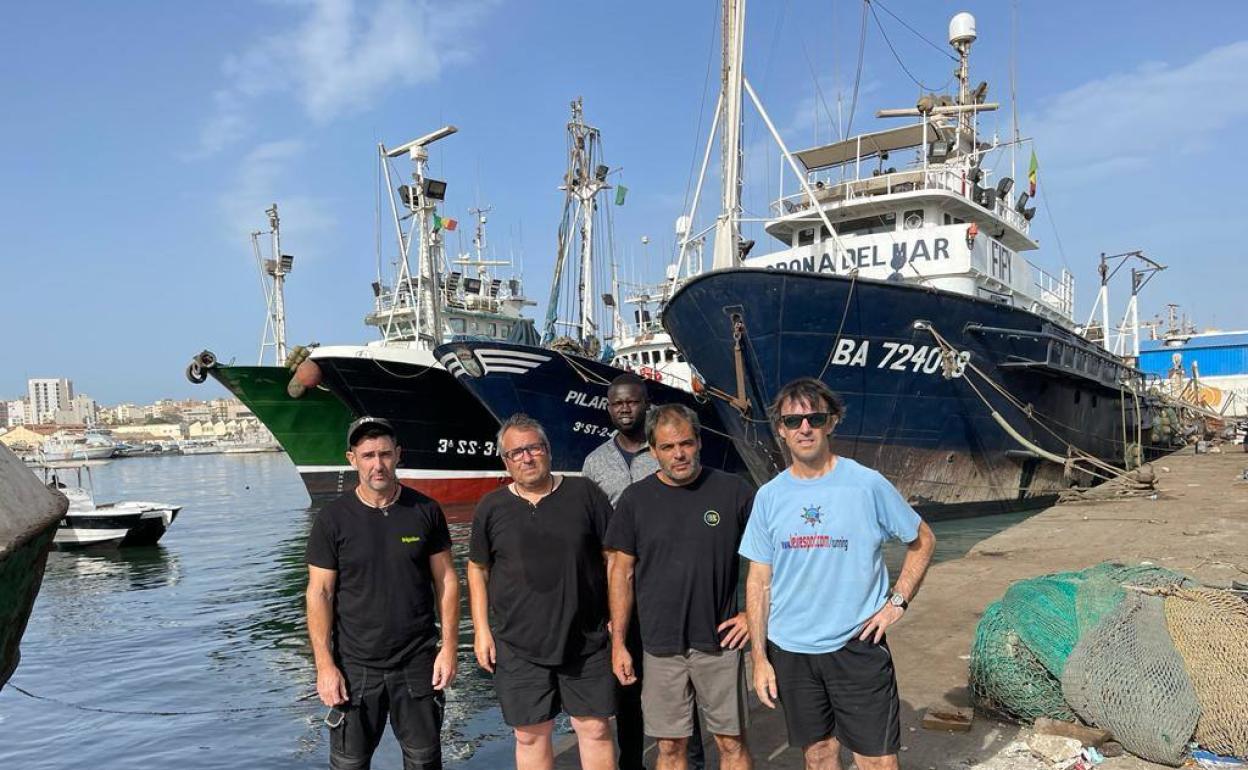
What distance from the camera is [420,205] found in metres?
21.9

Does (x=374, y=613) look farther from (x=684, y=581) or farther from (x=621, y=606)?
(x=684, y=581)

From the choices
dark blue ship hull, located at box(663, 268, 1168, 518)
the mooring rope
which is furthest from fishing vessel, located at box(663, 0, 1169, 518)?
the mooring rope

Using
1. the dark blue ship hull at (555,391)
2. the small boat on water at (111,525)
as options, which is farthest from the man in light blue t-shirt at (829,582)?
the small boat on water at (111,525)

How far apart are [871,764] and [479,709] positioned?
4.30m

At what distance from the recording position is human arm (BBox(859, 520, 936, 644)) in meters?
2.67

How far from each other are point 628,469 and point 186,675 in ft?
22.9

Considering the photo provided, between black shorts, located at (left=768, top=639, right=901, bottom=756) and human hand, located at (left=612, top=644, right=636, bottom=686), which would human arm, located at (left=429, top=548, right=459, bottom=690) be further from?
black shorts, located at (left=768, top=639, right=901, bottom=756)

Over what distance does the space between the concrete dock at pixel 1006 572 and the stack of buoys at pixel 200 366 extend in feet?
52.8

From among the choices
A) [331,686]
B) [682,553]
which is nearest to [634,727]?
[682,553]

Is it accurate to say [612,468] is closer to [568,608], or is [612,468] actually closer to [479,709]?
[568,608]

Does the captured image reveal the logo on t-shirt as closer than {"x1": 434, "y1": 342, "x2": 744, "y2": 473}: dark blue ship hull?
Yes

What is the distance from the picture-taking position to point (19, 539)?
1895 millimetres

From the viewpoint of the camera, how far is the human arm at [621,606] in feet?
9.96

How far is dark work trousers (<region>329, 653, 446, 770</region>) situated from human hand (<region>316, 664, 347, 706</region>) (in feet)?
0.14
